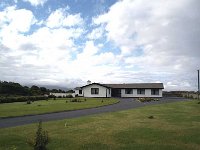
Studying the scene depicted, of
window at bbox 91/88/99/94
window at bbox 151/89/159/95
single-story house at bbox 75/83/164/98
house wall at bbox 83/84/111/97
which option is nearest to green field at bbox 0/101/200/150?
house wall at bbox 83/84/111/97

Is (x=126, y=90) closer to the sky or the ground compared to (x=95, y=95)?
closer to the sky

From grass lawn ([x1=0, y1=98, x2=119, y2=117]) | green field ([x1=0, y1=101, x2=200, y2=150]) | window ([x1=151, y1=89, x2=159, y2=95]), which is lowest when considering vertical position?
green field ([x1=0, y1=101, x2=200, y2=150])

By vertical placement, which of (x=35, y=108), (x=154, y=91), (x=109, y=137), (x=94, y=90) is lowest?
(x=109, y=137)

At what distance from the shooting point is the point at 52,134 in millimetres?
15539

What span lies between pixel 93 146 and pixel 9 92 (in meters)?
60.9

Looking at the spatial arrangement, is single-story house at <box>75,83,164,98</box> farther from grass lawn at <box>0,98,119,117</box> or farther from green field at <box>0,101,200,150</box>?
green field at <box>0,101,200,150</box>

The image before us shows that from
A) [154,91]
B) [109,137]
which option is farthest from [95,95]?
[109,137]

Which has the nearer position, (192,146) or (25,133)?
(192,146)

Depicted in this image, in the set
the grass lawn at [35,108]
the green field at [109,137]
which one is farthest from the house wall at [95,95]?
the green field at [109,137]

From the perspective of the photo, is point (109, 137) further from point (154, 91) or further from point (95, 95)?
point (154, 91)

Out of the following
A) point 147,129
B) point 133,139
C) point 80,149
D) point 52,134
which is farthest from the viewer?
point 147,129

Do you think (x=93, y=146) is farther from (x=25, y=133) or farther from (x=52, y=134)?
(x=25, y=133)

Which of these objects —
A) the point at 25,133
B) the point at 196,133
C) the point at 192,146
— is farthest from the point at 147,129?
the point at 25,133

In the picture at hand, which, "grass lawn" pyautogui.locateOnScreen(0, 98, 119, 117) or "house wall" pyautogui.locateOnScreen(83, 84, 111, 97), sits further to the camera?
"house wall" pyautogui.locateOnScreen(83, 84, 111, 97)
